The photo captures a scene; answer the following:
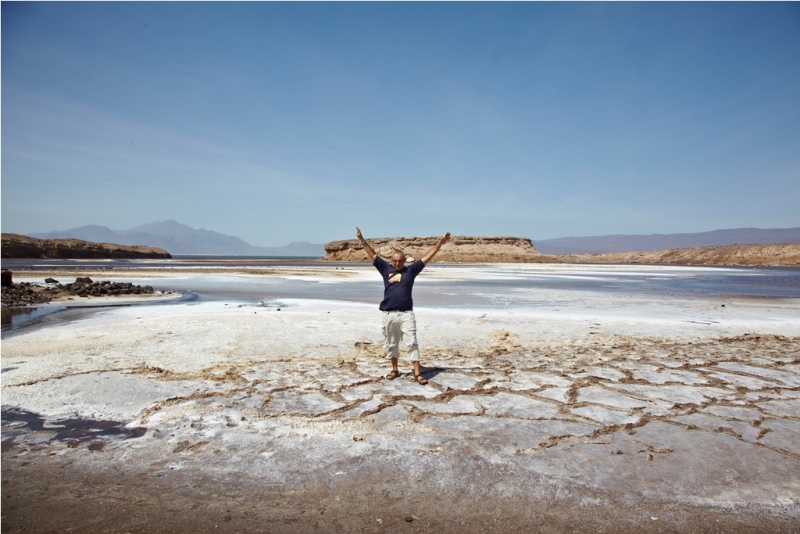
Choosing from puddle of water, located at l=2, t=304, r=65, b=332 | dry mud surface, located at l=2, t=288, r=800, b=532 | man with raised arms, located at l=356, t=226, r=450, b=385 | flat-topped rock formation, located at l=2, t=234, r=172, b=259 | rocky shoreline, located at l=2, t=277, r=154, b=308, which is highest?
flat-topped rock formation, located at l=2, t=234, r=172, b=259

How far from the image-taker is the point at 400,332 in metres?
6.00

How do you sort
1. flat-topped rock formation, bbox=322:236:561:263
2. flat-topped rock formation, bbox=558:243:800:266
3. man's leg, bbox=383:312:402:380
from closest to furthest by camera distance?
man's leg, bbox=383:312:402:380 < flat-topped rock formation, bbox=558:243:800:266 < flat-topped rock formation, bbox=322:236:561:263

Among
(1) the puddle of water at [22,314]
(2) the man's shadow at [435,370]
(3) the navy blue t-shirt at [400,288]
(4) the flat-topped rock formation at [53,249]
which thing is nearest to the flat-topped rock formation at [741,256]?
(2) the man's shadow at [435,370]

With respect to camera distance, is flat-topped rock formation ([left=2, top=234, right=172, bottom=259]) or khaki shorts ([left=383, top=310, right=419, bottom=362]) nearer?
khaki shorts ([left=383, top=310, right=419, bottom=362])

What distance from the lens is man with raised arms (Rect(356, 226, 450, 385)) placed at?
5.80 meters

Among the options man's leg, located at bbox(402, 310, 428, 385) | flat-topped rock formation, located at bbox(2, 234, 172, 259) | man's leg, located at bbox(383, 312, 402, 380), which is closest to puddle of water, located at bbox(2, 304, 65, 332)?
man's leg, located at bbox(383, 312, 402, 380)

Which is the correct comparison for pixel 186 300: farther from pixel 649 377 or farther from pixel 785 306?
pixel 785 306

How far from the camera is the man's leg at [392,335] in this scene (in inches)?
233

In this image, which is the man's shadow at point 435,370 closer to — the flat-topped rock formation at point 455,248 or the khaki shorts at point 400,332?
the khaki shorts at point 400,332

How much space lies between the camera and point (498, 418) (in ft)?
14.9

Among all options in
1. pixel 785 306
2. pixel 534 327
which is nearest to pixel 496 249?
pixel 785 306

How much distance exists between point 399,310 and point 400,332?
0.33 meters

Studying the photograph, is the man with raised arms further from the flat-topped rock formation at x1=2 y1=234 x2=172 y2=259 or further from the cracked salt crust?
the flat-topped rock formation at x1=2 y1=234 x2=172 y2=259

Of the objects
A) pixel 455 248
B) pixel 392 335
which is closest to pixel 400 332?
pixel 392 335
